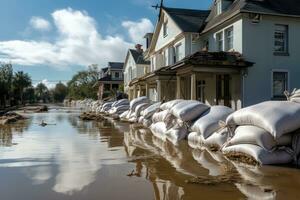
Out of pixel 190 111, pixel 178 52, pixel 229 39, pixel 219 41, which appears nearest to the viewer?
pixel 190 111

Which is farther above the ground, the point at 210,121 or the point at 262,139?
the point at 210,121

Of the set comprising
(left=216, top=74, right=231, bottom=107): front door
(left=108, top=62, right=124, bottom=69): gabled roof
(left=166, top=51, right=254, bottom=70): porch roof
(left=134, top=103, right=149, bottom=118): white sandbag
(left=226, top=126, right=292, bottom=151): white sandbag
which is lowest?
(left=226, top=126, right=292, bottom=151): white sandbag

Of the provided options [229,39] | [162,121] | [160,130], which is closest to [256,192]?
[160,130]

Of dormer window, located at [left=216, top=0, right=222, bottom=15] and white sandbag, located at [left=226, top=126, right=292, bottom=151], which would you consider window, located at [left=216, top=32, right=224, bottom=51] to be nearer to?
dormer window, located at [left=216, top=0, right=222, bottom=15]

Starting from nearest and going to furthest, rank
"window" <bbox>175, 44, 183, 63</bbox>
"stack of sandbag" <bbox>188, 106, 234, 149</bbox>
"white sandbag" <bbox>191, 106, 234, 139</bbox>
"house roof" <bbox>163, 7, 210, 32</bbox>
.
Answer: "stack of sandbag" <bbox>188, 106, 234, 149</bbox>
"white sandbag" <bbox>191, 106, 234, 139</bbox>
"house roof" <bbox>163, 7, 210, 32</bbox>
"window" <bbox>175, 44, 183, 63</bbox>

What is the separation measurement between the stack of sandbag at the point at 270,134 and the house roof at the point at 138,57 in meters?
30.6

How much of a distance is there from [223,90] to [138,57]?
897 inches

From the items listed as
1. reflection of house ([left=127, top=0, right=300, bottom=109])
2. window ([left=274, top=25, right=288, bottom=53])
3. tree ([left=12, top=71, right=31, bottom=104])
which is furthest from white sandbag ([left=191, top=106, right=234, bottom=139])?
tree ([left=12, top=71, right=31, bottom=104])

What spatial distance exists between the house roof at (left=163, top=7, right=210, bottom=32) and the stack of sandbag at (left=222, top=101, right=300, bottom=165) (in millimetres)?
14435

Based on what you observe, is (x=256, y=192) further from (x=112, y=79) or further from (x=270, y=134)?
(x=112, y=79)

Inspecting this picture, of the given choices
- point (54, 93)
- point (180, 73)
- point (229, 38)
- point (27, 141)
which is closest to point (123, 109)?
point (180, 73)

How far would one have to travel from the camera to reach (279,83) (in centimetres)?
1723

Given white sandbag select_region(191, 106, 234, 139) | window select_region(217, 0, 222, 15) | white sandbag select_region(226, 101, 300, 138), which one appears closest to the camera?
white sandbag select_region(226, 101, 300, 138)

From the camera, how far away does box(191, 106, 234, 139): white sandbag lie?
27.4 feet
